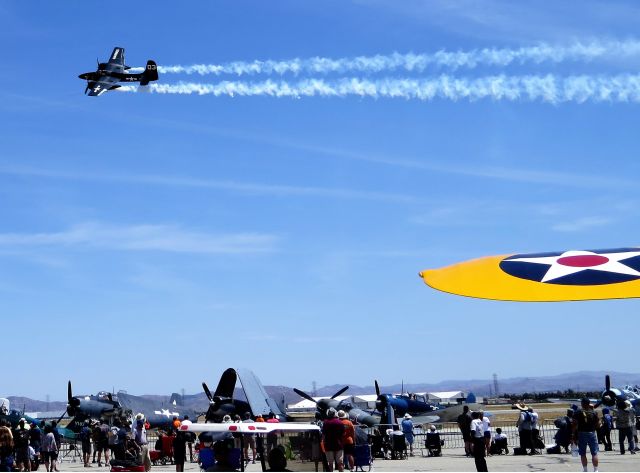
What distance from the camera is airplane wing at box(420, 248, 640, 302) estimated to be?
29.0ft

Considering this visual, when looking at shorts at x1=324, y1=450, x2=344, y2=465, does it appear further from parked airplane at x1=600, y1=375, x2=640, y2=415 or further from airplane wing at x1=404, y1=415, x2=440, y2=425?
airplane wing at x1=404, y1=415, x2=440, y2=425

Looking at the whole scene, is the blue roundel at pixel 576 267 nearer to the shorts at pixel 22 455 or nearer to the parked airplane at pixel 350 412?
the shorts at pixel 22 455

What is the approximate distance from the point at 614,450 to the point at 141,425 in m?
12.9

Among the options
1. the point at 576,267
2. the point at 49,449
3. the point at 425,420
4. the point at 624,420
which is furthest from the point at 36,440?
the point at 576,267

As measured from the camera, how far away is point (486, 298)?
864 centimetres

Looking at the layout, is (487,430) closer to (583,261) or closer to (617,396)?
(583,261)

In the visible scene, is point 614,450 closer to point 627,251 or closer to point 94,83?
point 627,251

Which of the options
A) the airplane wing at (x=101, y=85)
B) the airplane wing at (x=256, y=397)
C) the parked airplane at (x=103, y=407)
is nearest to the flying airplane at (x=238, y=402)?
the airplane wing at (x=256, y=397)

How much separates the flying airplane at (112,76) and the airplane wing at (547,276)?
124 ft

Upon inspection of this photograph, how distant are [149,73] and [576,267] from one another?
4139 centimetres

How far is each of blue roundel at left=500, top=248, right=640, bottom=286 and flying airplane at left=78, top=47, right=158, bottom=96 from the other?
3820cm

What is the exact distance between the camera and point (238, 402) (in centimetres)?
2759

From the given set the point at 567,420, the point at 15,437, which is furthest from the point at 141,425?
the point at 567,420

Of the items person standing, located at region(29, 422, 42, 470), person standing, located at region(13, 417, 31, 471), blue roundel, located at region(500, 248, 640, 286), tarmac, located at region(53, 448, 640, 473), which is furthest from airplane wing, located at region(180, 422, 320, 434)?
person standing, located at region(29, 422, 42, 470)
